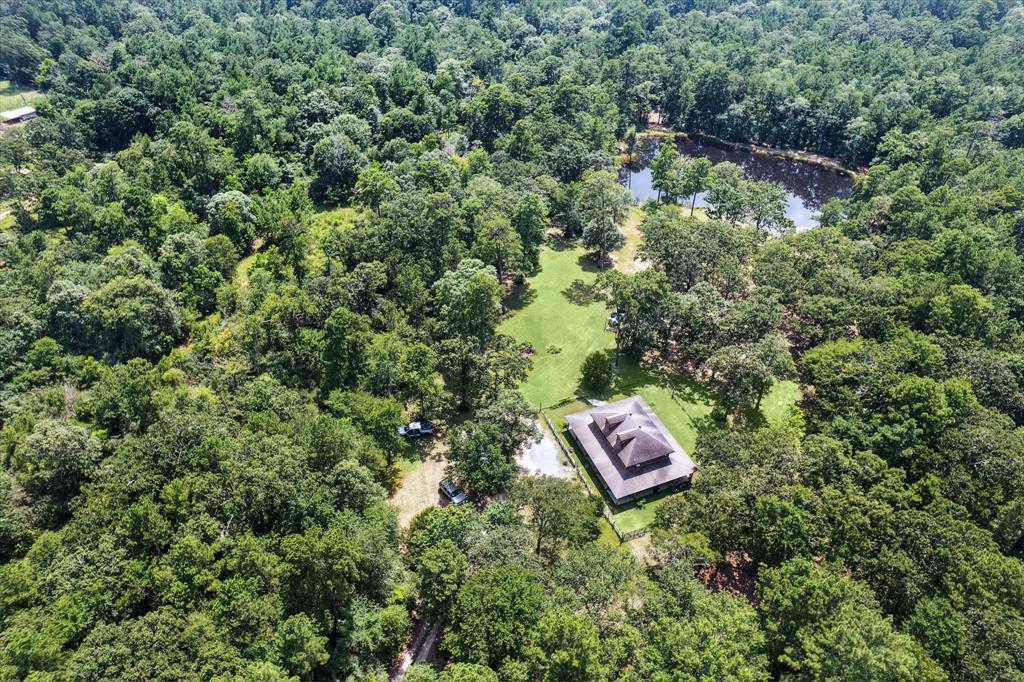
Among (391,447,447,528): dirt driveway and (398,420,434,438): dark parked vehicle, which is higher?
(398,420,434,438): dark parked vehicle

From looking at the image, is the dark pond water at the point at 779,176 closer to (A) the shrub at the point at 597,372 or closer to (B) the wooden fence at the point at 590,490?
(A) the shrub at the point at 597,372

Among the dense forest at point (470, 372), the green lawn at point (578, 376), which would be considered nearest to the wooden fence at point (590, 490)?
the green lawn at point (578, 376)

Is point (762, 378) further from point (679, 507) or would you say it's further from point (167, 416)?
point (167, 416)

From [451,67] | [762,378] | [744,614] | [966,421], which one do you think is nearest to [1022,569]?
[966,421]

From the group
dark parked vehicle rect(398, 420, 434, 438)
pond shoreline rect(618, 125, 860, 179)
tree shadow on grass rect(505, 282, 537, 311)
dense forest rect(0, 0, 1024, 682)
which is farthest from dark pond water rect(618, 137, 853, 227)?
dark parked vehicle rect(398, 420, 434, 438)

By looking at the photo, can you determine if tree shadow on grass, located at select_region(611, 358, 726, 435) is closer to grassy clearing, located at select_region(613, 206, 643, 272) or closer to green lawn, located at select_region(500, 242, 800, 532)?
green lawn, located at select_region(500, 242, 800, 532)

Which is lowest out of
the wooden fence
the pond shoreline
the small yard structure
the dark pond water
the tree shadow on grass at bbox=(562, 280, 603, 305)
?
the wooden fence
